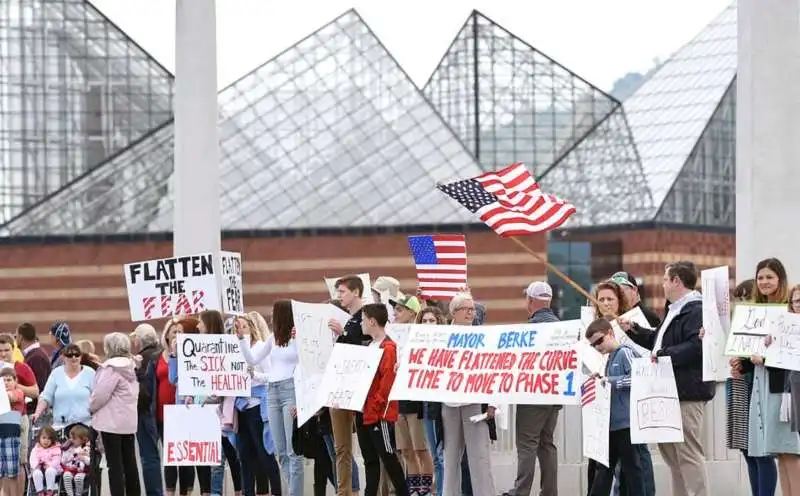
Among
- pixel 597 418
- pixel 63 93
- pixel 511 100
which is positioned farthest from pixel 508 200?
pixel 511 100

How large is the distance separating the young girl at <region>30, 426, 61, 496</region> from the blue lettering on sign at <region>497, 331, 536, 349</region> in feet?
12.2

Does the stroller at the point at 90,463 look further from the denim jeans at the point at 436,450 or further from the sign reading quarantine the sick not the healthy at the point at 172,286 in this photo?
the denim jeans at the point at 436,450

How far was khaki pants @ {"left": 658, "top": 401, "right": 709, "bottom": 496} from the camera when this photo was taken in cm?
1227

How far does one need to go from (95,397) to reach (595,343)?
417 cm

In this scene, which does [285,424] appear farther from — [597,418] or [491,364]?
[597,418]

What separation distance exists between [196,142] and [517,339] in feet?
27.2

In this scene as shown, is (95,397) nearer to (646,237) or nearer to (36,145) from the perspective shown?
(646,237)

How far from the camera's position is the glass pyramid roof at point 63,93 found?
5900 centimetres

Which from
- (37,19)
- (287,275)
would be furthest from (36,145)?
(287,275)

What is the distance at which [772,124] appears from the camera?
17828 millimetres

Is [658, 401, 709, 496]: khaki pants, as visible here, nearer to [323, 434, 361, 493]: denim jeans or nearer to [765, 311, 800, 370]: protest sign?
[765, 311, 800, 370]: protest sign

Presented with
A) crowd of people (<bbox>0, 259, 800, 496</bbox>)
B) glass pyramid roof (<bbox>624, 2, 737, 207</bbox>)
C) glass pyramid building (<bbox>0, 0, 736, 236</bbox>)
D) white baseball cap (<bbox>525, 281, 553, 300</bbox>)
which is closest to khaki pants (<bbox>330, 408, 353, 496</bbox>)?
crowd of people (<bbox>0, 259, 800, 496</bbox>)

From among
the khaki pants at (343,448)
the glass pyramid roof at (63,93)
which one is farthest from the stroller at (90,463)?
the glass pyramid roof at (63,93)

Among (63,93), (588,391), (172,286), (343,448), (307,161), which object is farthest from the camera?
(63,93)
